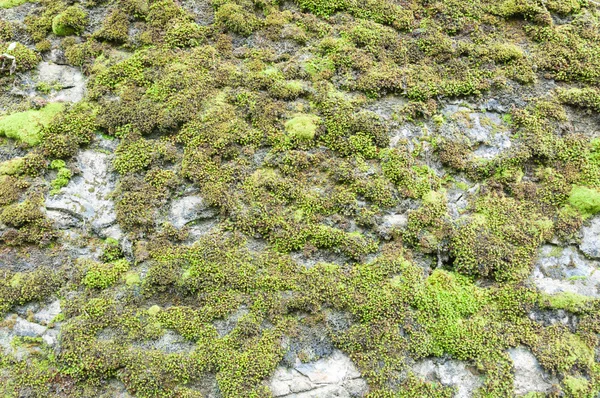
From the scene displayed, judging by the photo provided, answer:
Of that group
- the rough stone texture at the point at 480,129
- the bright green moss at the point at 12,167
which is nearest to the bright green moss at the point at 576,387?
the rough stone texture at the point at 480,129

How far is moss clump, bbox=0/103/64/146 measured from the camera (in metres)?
6.31

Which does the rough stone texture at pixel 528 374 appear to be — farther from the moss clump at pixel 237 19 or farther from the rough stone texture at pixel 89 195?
the moss clump at pixel 237 19

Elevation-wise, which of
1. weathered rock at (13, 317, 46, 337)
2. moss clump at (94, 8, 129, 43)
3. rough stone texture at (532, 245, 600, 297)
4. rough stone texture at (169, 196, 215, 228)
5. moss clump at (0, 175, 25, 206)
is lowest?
weathered rock at (13, 317, 46, 337)

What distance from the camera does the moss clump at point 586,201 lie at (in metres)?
5.94

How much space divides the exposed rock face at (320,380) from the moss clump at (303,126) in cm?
285

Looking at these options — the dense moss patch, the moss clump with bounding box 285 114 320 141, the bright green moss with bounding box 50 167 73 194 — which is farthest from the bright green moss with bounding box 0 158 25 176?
the moss clump with bounding box 285 114 320 141

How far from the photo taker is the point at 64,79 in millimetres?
6988

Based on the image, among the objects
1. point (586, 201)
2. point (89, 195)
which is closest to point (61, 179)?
point (89, 195)

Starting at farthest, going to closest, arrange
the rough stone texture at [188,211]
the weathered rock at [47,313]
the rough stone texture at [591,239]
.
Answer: the rough stone texture at [188,211] < the rough stone texture at [591,239] < the weathered rock at [47,313]

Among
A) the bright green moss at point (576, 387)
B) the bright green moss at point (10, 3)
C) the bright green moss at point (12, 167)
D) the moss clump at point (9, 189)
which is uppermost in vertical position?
the bright green moss at point (10, 3)

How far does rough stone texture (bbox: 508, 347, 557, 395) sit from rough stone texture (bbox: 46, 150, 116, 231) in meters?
4.96

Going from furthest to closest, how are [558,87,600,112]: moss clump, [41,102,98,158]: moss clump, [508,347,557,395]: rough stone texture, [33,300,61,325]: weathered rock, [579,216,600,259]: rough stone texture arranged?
[558,87,600,112]: moss clump → [41,102,98,158]: moss clump → [579,216,600,259]: rough stone texture → [33,300,61,325]: weathered rock → [508,347,557,395]: rough stone texture

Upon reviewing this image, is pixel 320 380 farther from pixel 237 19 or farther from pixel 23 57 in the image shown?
pixel 23 57

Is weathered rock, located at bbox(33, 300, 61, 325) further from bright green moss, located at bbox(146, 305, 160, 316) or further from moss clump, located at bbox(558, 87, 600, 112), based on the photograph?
moss clump, located at bbox(558, 87, 600, 112)
